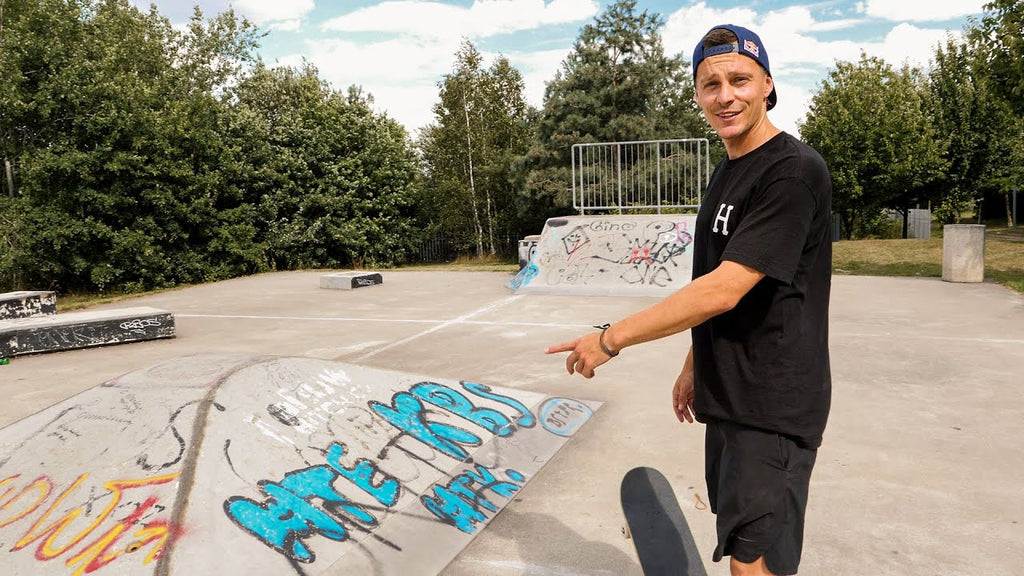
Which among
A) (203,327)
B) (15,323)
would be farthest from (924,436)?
(15,323)

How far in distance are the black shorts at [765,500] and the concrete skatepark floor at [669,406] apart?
132 cm

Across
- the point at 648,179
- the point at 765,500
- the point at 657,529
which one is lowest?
the point at 657,529

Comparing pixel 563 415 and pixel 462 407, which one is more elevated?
pixel 462 407

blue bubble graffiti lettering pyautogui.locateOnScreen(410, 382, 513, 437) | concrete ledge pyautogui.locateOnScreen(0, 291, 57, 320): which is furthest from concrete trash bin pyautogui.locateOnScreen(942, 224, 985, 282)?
concrete ledge pyautogui.locateOnScreen(0, 291, 57, 320)

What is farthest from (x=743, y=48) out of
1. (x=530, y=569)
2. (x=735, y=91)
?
(x=530, y=569)

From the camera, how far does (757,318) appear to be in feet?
5.68

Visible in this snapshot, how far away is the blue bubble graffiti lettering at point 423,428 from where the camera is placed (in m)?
4.00

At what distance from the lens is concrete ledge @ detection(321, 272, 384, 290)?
1425 centimetres

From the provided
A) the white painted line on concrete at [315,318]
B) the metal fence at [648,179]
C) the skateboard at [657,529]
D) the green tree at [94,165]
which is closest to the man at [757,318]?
the skateboard at [657,529]

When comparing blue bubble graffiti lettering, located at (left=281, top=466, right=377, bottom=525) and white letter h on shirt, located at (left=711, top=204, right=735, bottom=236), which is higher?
→ white letter h on shirt, located at (left=711, top=204, right=735, bottom=236)

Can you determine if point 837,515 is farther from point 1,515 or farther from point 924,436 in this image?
point 1,515

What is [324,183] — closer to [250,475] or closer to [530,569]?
[250,475]

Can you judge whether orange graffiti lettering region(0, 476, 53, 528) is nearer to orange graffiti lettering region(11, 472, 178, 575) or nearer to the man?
orange graffiti lettering region(11, 472, 178, 575)

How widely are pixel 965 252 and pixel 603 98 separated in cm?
1604
